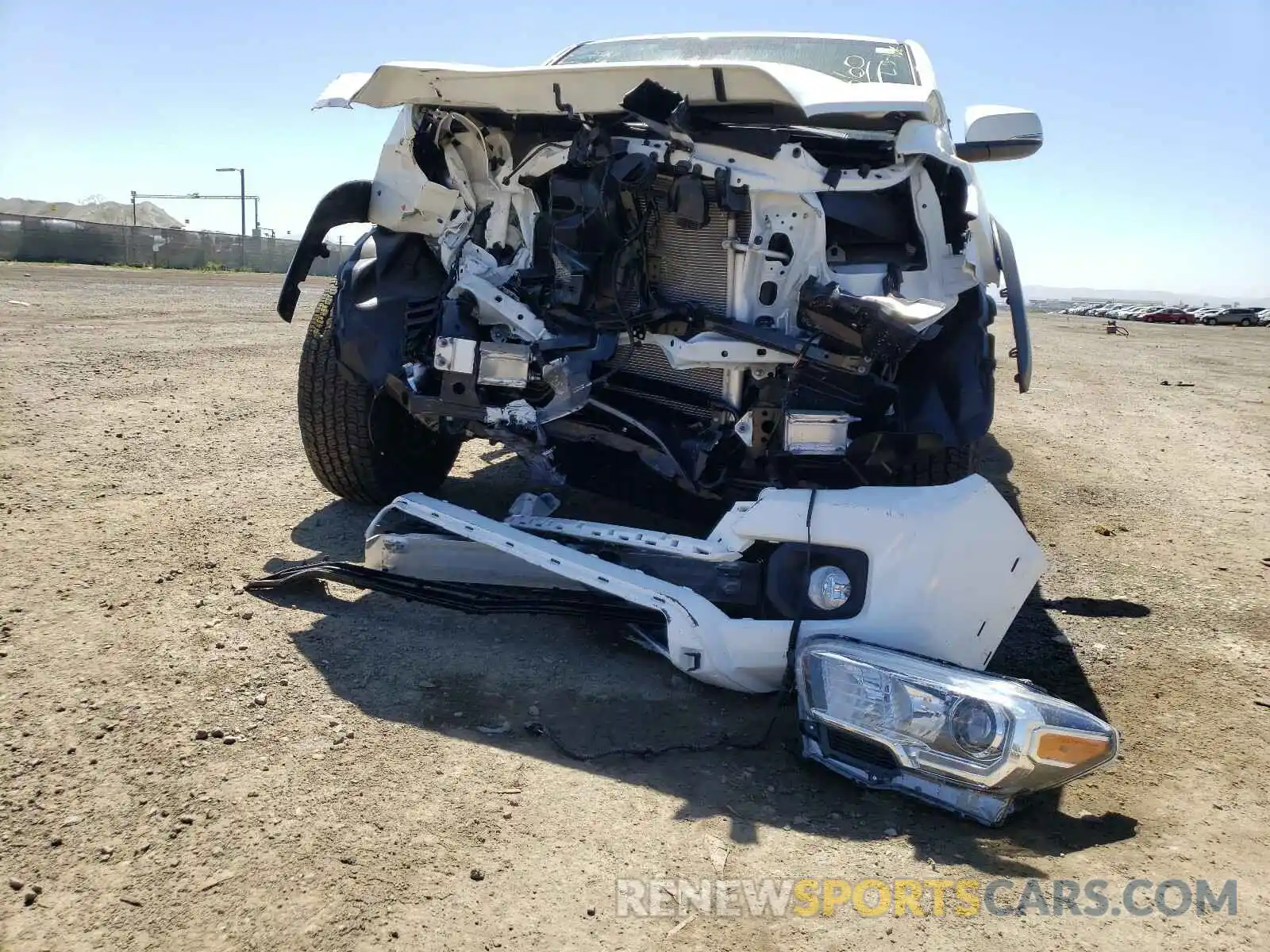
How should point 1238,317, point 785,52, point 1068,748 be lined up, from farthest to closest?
1. point 1238,317
2. point 785,52
3. point 1068,748

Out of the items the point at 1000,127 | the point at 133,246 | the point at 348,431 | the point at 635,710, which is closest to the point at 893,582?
the point at 635,710

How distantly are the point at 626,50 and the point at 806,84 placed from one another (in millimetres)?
2282

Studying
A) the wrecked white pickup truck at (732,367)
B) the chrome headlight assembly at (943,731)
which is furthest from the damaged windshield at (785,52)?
the chrome headlight assembly at (943,731)

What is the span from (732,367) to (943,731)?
54.1 inches

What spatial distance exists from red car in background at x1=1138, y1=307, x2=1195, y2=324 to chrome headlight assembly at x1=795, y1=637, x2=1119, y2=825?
2077 inches

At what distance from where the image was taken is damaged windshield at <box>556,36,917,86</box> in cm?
427

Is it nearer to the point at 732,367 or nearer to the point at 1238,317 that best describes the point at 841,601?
the point at 732,367

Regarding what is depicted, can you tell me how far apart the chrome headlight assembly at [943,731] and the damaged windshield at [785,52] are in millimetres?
2685

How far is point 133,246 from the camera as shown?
29.1m

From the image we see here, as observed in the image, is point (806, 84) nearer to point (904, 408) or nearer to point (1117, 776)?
point (904, 408)

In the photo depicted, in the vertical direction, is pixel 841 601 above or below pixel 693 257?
below

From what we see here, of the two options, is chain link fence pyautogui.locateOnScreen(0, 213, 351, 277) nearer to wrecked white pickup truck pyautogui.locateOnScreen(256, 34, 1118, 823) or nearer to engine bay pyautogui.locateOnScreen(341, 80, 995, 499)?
engine bay pyautogui.locateOnScreen(341, 80, 995, 499)

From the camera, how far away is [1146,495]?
5.52 metres

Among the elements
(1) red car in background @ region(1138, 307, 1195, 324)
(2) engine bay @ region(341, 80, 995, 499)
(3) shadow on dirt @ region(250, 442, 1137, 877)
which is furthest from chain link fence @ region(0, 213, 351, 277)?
(1) red car in background @ region(1138, 307, 1195, 324)
